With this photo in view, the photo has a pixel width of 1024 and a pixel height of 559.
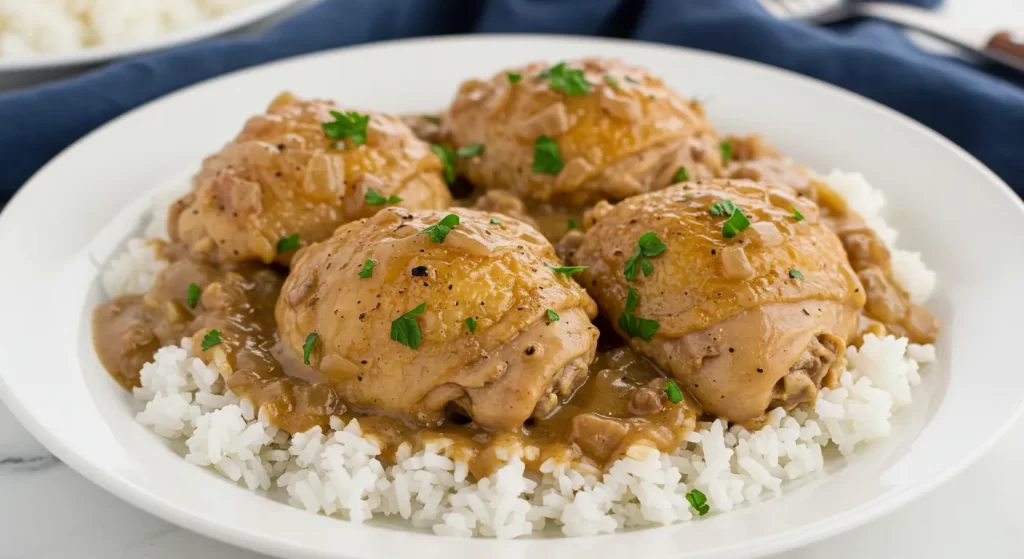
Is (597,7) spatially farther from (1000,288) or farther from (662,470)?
(662,470)

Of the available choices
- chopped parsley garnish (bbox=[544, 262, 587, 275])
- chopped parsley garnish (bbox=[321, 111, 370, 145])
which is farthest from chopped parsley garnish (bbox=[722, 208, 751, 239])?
chopped parsley garnish (bbox=[321, 111, 370, 145])

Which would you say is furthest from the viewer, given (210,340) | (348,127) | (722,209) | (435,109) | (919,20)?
(919,20)

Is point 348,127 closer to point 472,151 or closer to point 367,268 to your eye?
point 472,151

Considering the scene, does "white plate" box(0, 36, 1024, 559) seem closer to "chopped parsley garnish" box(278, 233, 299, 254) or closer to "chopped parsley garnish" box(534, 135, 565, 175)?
"chopped parsley garnish" box(278, 233, 299, 254)

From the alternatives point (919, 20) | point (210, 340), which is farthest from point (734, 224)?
point (919, 20)

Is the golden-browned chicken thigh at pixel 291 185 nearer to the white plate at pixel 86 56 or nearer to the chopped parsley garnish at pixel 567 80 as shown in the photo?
the chopped parsley garnish at pixel 567 80

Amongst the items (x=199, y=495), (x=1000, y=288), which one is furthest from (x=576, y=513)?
(x=1000, y=288)

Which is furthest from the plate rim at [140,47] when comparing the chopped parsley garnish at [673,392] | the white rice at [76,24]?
the chopped parsley garnish at [673,392]
